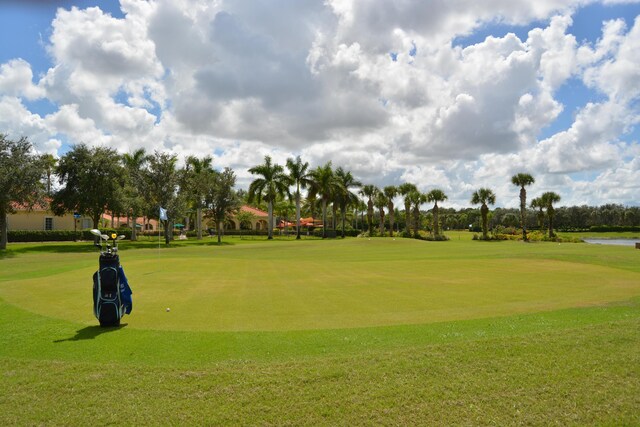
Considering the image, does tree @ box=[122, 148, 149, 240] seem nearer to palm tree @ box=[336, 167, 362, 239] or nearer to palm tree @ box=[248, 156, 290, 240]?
palm tree @ box=[248, 156, 290, 240]

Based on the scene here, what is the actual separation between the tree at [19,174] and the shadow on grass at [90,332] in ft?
128

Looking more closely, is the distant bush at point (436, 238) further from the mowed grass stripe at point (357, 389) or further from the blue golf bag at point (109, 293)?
the mowed grass stripe at point (357, 389)

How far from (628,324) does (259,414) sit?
8.41 meters

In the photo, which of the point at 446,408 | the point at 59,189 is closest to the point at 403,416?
the point at 446,408

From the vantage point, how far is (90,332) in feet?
33.3

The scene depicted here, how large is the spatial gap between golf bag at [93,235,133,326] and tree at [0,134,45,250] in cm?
3868

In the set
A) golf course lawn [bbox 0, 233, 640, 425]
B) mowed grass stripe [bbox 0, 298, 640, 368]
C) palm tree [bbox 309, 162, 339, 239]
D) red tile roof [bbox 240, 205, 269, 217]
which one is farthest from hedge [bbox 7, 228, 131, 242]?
red tile roof [bbox 240, 205, 269, 217]

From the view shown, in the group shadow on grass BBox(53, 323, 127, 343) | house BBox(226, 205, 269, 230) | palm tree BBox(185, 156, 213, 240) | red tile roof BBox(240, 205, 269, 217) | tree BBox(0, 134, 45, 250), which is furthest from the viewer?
red tile roof BBox(240, 205, 269, 217)

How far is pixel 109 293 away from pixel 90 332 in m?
1.06

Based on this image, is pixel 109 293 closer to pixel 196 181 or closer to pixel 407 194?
pixel 196 181

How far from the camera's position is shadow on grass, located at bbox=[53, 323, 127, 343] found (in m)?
9.55

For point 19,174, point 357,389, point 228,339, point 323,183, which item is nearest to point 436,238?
point 323,183

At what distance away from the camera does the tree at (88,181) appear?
53.4m

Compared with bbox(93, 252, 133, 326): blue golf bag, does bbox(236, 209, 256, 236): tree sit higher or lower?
higher
